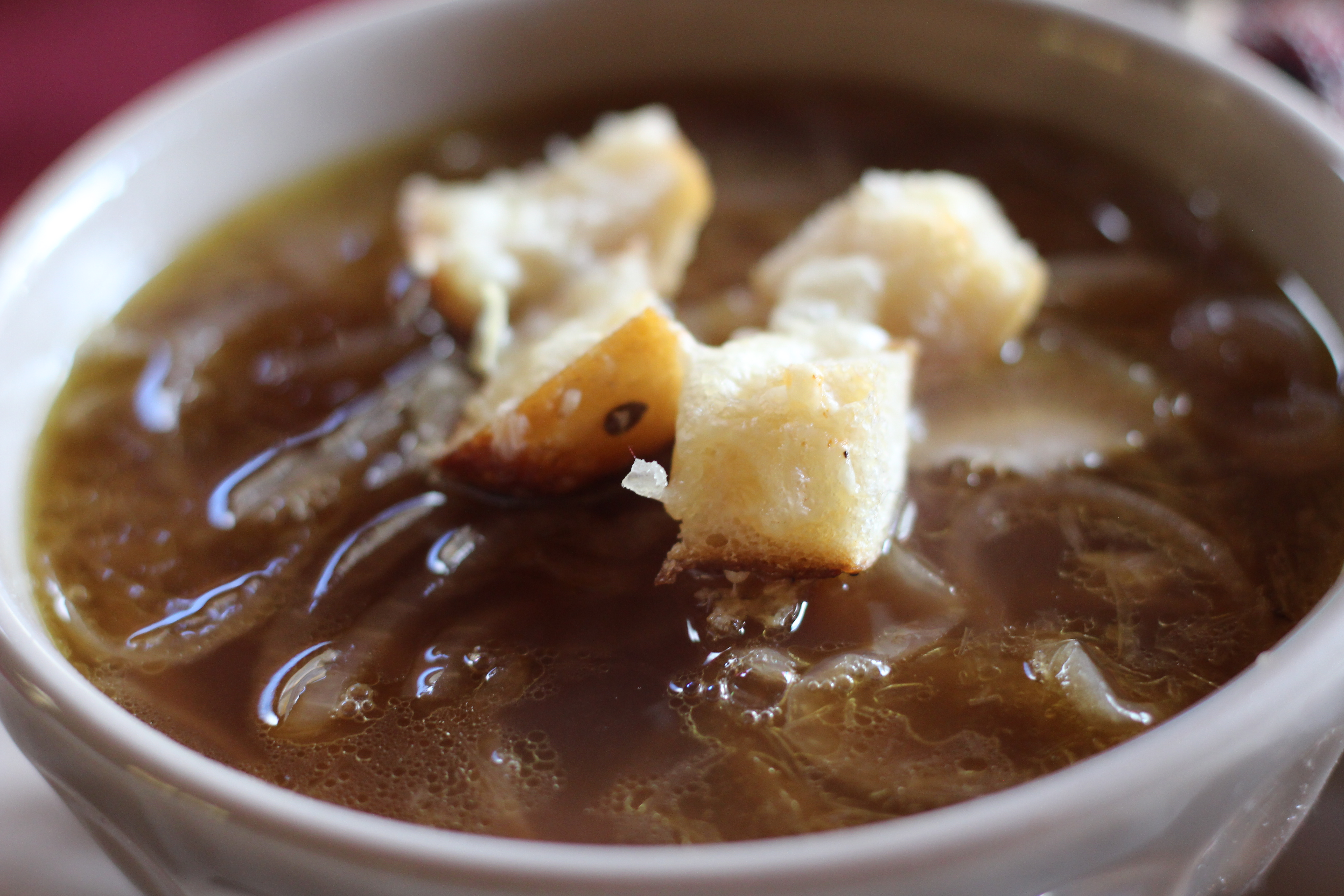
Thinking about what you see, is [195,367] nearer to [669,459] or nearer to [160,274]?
[160,274]

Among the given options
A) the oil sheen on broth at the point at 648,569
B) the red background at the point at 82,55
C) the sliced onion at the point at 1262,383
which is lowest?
the sliced onion at the point at 1262,383

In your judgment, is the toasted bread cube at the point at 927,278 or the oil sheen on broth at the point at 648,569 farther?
the toasted bread cube at the point at 927,278

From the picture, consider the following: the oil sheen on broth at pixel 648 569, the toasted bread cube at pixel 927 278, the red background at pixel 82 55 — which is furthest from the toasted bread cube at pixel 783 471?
the red background at pixel 82 55

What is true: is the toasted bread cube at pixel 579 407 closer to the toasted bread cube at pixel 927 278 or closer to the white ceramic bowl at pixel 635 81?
the toasted bread cube at pixel 927 278

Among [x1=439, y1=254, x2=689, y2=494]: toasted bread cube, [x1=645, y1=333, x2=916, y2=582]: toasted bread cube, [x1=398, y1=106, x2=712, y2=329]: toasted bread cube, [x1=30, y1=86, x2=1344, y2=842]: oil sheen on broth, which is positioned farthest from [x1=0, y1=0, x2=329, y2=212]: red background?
[x1=645, y1=333, x2=916, y2=582]: toasted bread cube

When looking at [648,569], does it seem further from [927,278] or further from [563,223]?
[563,223]

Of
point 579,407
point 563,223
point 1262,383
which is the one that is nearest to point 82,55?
point 563,223
